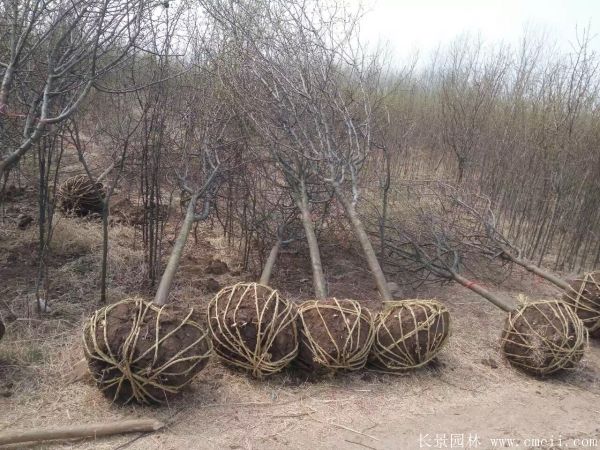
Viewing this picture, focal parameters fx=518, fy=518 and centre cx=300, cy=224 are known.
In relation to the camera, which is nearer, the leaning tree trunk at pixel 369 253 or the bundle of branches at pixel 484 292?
the bundle of branches at pixel 484 292

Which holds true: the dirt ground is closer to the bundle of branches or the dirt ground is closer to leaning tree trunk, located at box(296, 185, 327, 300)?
the bundle of branches

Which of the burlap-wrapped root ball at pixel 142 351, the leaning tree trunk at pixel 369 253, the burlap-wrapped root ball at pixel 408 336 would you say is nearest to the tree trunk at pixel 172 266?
the burlap-wrapped root ball at pixel 142 351

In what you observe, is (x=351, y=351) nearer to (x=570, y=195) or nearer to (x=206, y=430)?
(x=206, y=430)

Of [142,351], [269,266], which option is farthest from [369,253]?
[142,351]

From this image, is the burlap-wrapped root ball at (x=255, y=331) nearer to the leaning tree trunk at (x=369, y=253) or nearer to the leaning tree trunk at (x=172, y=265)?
the leaning tree trunk at (x=172, y=265)

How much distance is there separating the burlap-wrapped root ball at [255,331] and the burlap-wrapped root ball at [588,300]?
2.85 m

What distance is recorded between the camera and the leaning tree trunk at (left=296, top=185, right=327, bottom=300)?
14.3 ft

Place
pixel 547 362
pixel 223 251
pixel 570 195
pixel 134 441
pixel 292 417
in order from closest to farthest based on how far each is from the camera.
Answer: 1. pixel 134 441
2. pixel 292 417
3. pixel 547 362
4. pixel 223 251
5. pixel 570 195

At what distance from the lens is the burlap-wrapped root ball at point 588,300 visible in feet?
15.4

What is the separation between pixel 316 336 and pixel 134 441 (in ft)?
4.40

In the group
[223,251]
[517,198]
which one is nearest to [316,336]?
[223,251]

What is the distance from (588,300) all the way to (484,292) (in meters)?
0.90

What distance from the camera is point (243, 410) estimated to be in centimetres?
328

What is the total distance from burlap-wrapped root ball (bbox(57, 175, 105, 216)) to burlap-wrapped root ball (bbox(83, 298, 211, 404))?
3718 mm
